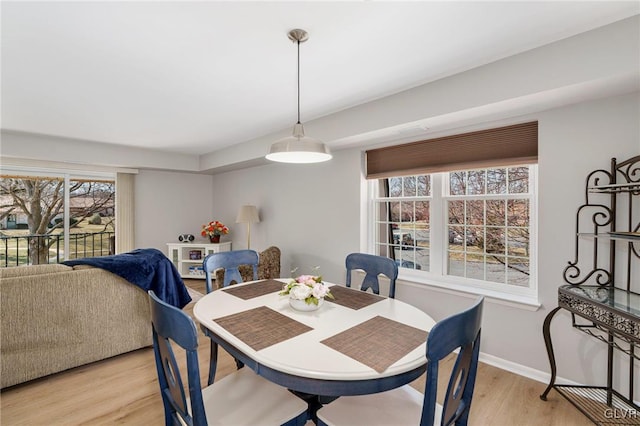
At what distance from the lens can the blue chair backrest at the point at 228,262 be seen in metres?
2.46

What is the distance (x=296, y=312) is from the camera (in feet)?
5.88

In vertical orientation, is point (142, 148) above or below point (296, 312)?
above

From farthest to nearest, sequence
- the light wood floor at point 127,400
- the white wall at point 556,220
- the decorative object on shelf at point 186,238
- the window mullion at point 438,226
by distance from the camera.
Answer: the decorative object on shelf at point 186,238, the window mullion at point 438,226, the white wall at point 556,220, the light wood floor at point 127,400

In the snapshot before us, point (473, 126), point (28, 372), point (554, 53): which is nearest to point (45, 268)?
point (28, 372)

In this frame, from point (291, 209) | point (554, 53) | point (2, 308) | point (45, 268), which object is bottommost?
point (2, 308)

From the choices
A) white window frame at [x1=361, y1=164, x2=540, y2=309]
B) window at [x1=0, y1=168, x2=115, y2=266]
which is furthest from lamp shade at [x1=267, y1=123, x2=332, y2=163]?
window at [x1=0, y1=168, x2=115, y2=266]

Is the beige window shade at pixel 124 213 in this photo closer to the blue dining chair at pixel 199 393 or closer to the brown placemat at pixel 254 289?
the brown placemat at pixel 254 289

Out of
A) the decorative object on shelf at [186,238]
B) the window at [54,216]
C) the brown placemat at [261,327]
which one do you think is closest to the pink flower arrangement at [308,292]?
the brown placemat at [261,327]

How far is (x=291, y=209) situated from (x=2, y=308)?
10.1 ft

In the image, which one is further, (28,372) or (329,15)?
(28,372)

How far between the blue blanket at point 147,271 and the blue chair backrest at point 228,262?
71 centimetres

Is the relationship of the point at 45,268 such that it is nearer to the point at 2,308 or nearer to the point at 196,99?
the point at 2,308

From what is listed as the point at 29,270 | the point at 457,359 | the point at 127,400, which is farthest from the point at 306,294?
the point at 29,270

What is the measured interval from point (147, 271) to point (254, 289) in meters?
1.21
